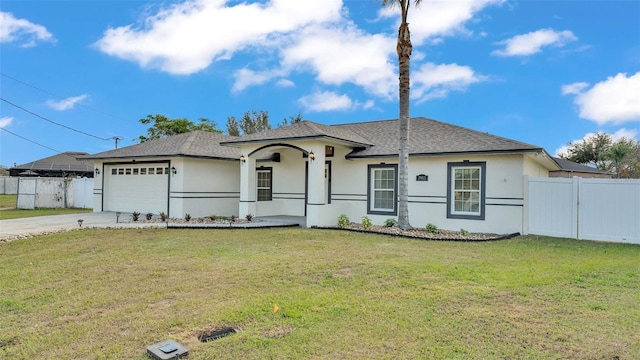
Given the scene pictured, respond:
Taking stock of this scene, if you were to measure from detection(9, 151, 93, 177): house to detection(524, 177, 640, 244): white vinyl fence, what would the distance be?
37.2 meters

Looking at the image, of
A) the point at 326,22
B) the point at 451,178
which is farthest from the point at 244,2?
the point at 451,178

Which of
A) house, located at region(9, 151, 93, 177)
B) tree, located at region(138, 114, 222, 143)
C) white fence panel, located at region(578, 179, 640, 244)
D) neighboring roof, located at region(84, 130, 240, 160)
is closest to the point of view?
white fence panel, located at region(578, 179, 640, 244)

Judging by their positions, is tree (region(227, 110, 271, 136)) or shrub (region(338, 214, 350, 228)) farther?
tree (region(227, 110, 271, 136))

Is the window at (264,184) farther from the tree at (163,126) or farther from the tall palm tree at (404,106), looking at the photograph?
the tree at (163,126)

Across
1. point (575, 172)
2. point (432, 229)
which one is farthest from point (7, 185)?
point (575, 172)

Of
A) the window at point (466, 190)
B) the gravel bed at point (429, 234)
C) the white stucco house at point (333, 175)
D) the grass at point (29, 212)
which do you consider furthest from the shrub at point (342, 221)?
the grass at point (29, 212)

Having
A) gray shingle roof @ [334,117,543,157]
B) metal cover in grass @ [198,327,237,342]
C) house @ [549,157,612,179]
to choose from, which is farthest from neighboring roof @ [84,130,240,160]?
house @ [549,157,612,179]

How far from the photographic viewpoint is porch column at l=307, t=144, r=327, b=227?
12953 mm

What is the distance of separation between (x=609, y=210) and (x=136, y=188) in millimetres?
17777

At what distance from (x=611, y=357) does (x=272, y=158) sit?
47.0ft

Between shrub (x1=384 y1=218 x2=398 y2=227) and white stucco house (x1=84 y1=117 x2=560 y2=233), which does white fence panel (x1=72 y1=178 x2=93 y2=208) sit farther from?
Answer: shrub (x1=384 y1=218 x2=398 y2=227)

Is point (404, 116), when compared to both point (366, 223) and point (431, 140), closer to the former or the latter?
point (431, 140)

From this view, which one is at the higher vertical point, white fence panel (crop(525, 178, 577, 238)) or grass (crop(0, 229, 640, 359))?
white fence panel (crop(525, 178, 577, 238))

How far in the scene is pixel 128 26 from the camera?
18.5m
